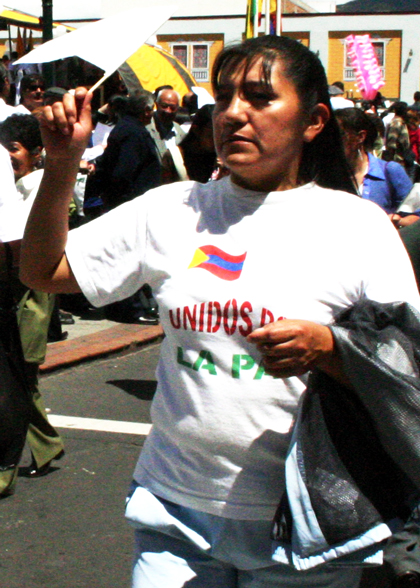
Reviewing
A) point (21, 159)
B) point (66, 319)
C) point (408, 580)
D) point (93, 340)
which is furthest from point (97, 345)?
point (408, 580)

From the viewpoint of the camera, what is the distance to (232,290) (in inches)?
76.7

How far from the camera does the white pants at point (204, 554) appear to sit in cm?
198

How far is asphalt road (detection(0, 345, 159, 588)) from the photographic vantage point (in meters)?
3.87

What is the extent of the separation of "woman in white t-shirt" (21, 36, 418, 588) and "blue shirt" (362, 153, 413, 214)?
3945 mm

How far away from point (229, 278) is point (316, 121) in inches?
17.5

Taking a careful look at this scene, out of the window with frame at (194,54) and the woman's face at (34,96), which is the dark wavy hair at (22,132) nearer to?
the woman's face at (34,96)

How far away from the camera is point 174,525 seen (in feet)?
6.64

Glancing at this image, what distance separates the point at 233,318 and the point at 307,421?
0.84 ft

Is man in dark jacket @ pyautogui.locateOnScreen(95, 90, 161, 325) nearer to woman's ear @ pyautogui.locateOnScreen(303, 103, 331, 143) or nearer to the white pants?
woman's ear @ pyautogui.locateOnScreen(303, 103, 331, 143)

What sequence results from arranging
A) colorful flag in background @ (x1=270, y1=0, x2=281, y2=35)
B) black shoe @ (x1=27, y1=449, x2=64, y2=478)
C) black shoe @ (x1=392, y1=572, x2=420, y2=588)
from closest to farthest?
black shoe @ (x1=392, y1=572, x2=420, y2=588) < black shoe @ (x1=27, y1=449, x2=64, y2=478) < colorful flag in background @ (x1=270, y1=0, x2=281, y2=35)

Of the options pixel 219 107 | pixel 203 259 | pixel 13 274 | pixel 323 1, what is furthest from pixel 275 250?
pixel 323 1

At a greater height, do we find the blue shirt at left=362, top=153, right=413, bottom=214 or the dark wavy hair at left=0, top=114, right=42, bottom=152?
the dark wavy hair at left=0, top=114, right=42, bottom=152

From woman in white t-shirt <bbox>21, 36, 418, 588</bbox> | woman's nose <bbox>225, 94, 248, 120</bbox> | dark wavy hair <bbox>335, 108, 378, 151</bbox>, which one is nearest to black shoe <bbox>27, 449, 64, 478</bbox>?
dark wavy hair <bbox>335, 108, 378, 151</bbox>

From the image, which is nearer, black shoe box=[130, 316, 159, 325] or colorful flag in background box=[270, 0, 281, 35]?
black shoe box=[130, 316, 159, 325]
